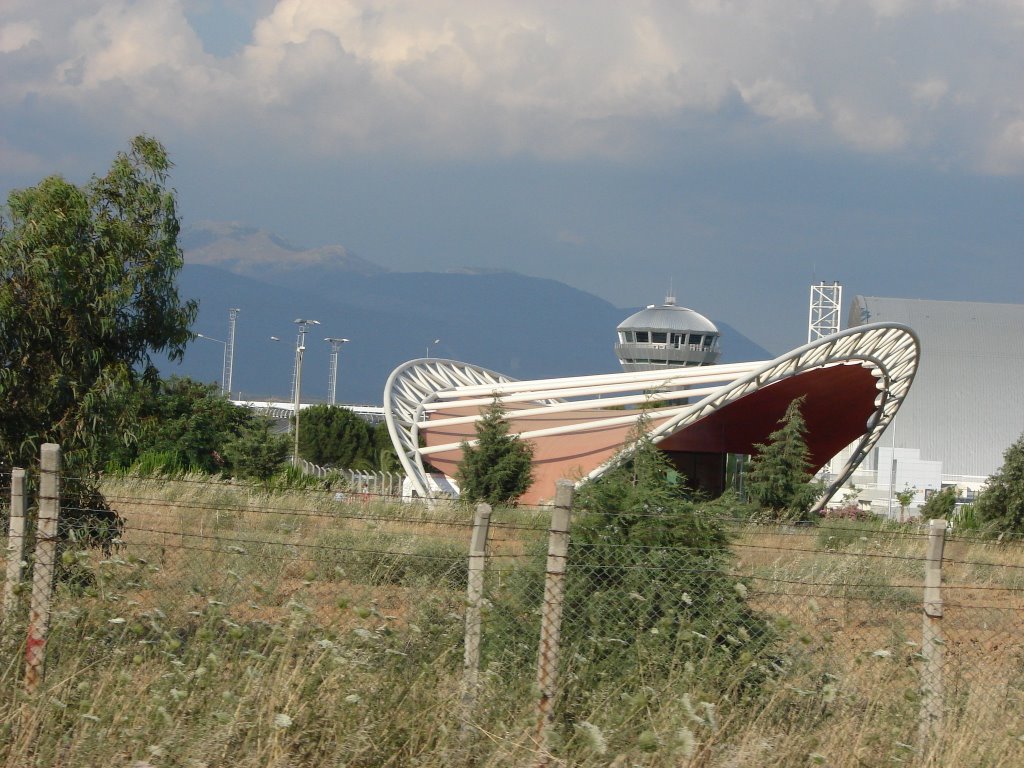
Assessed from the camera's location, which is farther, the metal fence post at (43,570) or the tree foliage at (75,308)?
the tree foliage at (75,308)

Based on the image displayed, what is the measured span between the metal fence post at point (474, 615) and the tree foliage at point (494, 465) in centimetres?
1864

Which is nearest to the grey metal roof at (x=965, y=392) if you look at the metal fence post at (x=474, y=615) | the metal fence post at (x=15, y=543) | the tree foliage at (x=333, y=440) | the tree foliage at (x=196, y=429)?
the tree foliage at (x=333, y=440)

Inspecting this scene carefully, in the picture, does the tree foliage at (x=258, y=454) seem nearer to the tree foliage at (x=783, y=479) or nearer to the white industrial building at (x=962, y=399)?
the tree foliage at (x=783, y=479)

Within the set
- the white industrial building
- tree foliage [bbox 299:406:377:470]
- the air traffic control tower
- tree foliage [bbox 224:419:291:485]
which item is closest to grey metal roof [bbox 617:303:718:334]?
the air traffic control tower

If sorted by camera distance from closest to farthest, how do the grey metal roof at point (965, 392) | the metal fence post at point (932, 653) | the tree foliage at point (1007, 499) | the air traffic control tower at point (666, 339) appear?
→ the metal fence post at point (932, 653), the tree foliage at point (1007, 499), the grey metal roof at point (965, 392), the air traffic control tower at point (666, 339)

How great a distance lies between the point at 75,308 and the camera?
27.6ft

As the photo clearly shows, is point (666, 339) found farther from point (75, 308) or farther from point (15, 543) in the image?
point (15, 543)

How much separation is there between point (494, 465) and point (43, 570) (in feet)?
63.7

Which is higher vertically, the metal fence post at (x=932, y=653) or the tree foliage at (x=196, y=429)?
the tree foliage at (x=196, y=429)

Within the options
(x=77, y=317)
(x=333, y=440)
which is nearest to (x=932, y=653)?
(x=77, y=317)

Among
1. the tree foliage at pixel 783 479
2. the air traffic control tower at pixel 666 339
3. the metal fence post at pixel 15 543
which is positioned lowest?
the metal fence post at pixel 15 543

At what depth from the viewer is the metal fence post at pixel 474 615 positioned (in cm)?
517

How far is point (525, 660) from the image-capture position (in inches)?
233

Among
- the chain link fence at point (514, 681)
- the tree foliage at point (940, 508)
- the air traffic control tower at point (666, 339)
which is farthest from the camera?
the air traffic control tower at point (666, 339)
